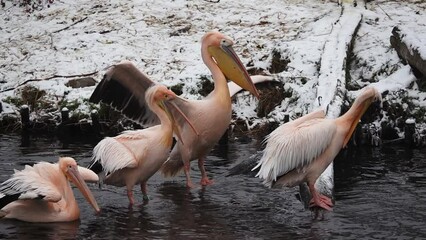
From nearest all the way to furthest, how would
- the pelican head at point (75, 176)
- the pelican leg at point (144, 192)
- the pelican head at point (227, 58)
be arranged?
the pelican head at point (75, 176), the pelican leg at point (144, 192), the pelican head at point (227, 58)

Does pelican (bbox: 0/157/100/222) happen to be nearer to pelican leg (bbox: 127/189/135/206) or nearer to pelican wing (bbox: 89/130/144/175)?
pelican wing (bbox: 89/130/144/175)

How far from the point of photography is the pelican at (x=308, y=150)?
6301 millimetres

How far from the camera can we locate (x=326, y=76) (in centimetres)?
907

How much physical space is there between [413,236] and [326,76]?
3.68 meters

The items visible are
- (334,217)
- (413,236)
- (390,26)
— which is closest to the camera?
(413,236)

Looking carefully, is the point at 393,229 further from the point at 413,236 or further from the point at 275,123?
the point at 275,123

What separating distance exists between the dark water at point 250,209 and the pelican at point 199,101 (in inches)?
10.9

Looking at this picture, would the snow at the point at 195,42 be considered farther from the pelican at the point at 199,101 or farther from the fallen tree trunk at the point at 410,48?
the pelican at the point at 199,101

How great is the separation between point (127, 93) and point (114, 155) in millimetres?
1567

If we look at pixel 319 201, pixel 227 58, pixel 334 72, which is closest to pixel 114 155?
pixel 319 201

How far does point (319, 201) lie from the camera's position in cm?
627

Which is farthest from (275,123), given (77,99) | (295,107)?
(77,99)

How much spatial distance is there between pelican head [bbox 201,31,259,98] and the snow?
104 centimetres

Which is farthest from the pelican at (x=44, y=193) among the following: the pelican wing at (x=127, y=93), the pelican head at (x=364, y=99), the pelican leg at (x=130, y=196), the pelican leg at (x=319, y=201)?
the pelican head at (x=364, y=99)
